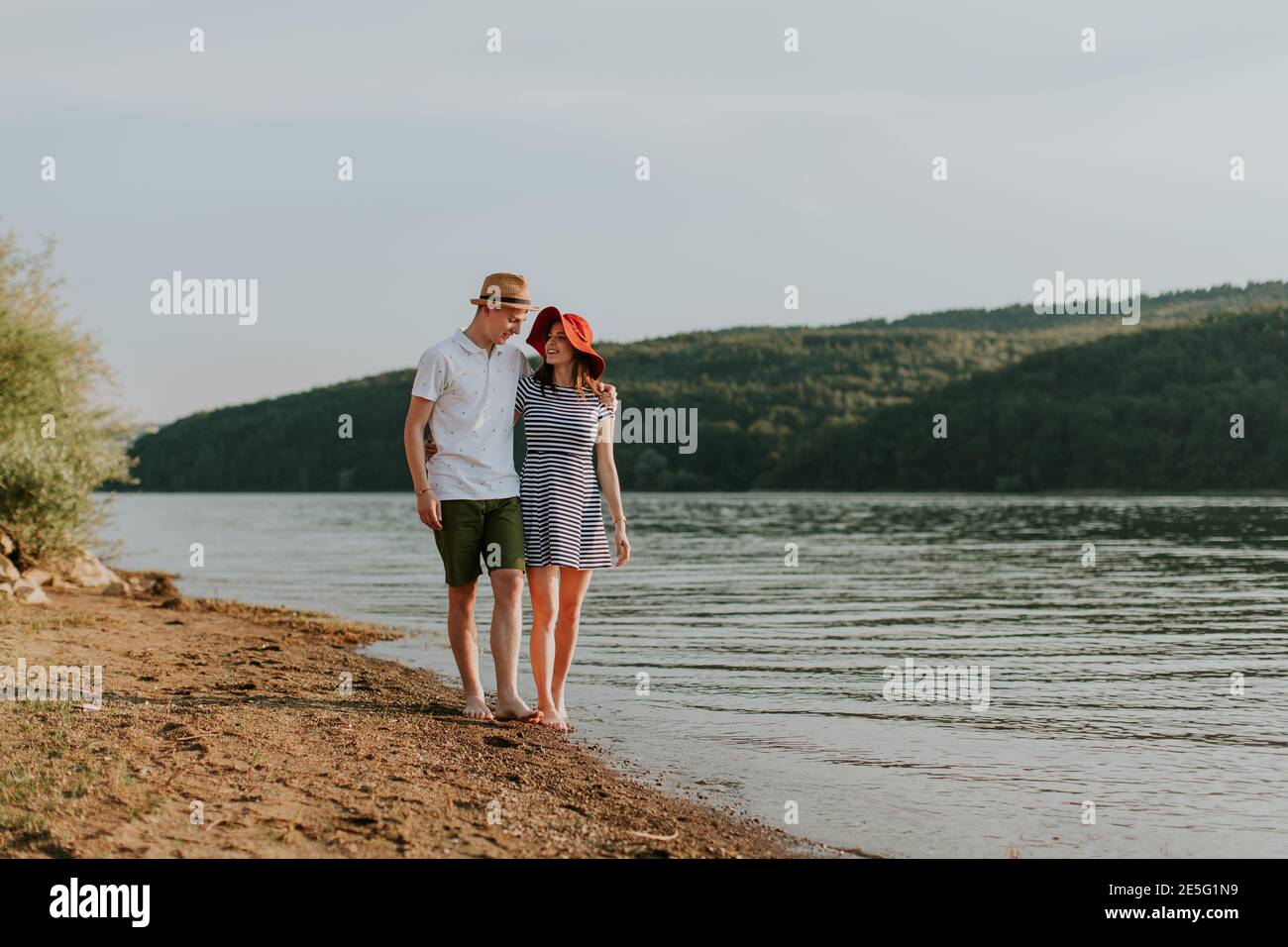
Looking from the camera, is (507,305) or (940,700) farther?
(940,700)

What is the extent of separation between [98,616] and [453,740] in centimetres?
734

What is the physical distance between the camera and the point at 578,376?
24.5 feet

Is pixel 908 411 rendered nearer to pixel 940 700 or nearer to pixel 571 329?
pixel 940 700

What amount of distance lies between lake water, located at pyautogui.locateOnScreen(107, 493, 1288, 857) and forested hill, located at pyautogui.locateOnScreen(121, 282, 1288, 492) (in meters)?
64.4

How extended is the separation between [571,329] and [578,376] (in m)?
0.28

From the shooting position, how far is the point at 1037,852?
5.73 meters

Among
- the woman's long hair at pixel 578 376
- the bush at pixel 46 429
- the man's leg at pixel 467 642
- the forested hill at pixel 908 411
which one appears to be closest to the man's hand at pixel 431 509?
the man's leg at pixel 467 642

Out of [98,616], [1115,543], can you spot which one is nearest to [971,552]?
[1115,543]

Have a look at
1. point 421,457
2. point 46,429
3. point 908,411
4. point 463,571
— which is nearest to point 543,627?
point 463,571

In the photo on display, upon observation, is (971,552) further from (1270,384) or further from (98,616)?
(1270,384)

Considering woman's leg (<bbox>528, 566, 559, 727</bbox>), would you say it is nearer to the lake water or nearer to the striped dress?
the striped dress

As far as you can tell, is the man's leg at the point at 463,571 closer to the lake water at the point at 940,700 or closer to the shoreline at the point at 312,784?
the shoreline at the point at 312,784

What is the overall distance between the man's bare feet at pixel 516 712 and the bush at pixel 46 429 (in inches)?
431

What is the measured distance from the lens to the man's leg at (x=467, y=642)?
773 cm
